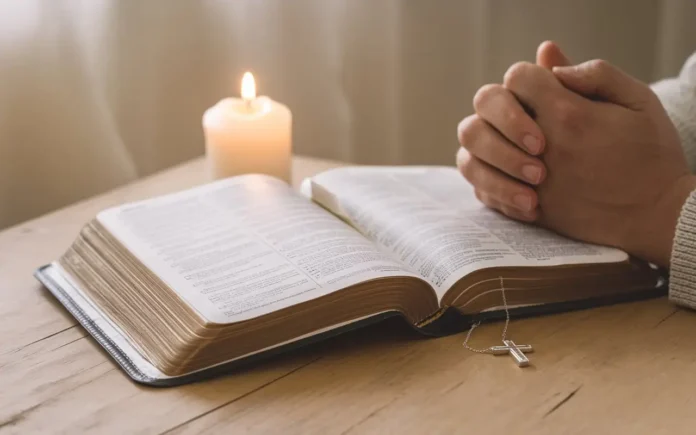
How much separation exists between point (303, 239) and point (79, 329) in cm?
21

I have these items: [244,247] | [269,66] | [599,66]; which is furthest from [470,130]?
[269,66]

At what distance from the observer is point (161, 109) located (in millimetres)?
1506

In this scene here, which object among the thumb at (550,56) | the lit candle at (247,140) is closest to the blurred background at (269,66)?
the lit candle at (247,140)

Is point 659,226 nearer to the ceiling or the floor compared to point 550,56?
nearer to the floor

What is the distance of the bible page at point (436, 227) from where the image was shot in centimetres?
78

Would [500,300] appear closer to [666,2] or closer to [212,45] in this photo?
[666,2]

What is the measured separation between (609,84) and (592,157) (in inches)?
2.8

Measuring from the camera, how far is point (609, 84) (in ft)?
2.78

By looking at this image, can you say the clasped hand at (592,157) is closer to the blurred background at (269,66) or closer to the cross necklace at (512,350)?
the cross necklace at (512,350)

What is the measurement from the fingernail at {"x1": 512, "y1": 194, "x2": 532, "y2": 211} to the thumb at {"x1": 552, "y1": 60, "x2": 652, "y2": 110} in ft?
0.39

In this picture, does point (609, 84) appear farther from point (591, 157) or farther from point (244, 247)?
point (244, 247)

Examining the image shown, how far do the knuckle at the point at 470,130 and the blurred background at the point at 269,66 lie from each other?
1.96 ft

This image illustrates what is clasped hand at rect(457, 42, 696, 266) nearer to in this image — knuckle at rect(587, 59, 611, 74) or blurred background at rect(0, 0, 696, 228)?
knuckle at rect(587, 59, 611, 74)

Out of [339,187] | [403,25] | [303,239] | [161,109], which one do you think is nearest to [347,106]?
[403,25]
